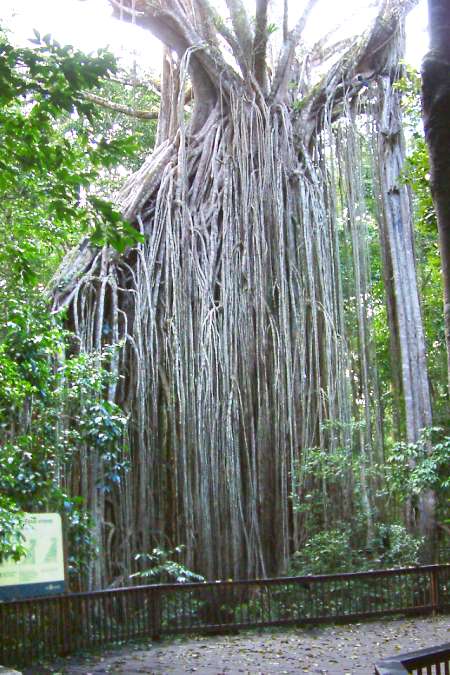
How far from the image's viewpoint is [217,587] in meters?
8.24

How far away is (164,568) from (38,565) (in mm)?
2086

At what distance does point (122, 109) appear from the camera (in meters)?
14.1

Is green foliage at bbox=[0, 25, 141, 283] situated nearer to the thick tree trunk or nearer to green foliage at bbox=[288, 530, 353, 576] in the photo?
the thick tree trunk

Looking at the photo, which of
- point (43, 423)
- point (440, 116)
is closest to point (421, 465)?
point (43, 423)

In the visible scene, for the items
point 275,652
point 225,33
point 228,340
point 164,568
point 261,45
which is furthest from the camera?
point 261,45

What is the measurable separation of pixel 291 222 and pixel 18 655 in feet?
22.2

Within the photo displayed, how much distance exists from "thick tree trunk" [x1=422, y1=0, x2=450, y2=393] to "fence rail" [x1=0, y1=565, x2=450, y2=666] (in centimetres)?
535

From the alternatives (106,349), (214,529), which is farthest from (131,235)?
(214,529)

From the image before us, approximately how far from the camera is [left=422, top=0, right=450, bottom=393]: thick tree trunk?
229 cm

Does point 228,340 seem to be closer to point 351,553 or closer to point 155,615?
point 351,553

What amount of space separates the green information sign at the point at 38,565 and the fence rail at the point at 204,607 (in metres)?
0.09

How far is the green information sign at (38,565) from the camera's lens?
6773 mm

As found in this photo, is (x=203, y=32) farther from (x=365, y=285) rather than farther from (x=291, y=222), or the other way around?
(x=365, y=285)

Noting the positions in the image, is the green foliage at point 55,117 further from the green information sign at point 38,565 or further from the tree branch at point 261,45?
the tree branch at point 261,45
